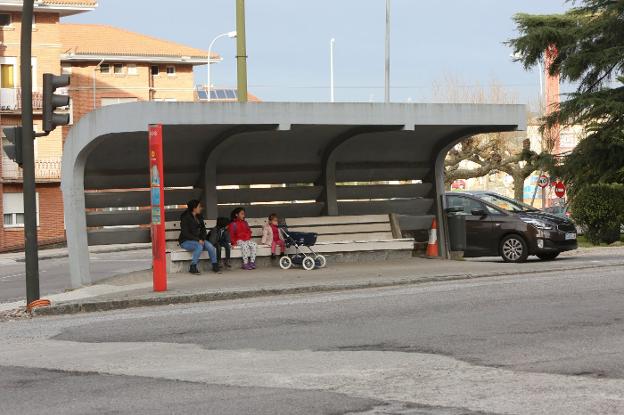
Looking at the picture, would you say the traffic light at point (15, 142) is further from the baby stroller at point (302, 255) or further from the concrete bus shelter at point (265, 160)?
the baby stroller at point (302, 255)

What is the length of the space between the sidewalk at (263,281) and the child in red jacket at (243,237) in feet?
1.12

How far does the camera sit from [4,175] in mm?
54625

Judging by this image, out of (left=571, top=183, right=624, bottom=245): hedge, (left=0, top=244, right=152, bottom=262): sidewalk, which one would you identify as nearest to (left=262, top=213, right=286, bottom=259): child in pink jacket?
(left=571, top=183, right=624, bottom=245): hedge

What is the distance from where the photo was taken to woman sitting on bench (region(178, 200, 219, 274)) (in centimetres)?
1894

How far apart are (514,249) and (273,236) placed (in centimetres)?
528

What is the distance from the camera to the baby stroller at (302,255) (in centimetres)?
1970

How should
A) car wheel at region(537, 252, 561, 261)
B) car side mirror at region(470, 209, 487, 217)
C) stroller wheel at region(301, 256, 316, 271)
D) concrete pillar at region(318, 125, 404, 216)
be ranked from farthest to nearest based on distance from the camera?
1. car side mirror at region(470, 209, 487, 217)
2. car wheel at region(537, 252, 561, 261)
3. concrete pillar at region(318, 125, 404, 216)
4. stroller wheel at region(301, 256, 316, 271)

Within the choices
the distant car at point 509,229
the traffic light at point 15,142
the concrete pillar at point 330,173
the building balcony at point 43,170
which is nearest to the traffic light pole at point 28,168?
the traffic light at point 15,142

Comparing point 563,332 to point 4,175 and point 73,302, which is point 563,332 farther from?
point 4,175

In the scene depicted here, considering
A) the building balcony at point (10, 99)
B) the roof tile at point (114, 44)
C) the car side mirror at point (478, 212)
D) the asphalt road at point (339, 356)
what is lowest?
the asphalt road at point (339, 356)

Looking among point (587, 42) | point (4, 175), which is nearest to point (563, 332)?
point (587, 42)

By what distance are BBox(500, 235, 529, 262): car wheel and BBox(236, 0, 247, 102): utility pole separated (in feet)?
22.4

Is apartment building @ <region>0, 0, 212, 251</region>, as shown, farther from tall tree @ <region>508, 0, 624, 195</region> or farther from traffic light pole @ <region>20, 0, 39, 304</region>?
traffic light pole @ <region>20, 0, 39, 304</region>

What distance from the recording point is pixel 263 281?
17.2 metres
